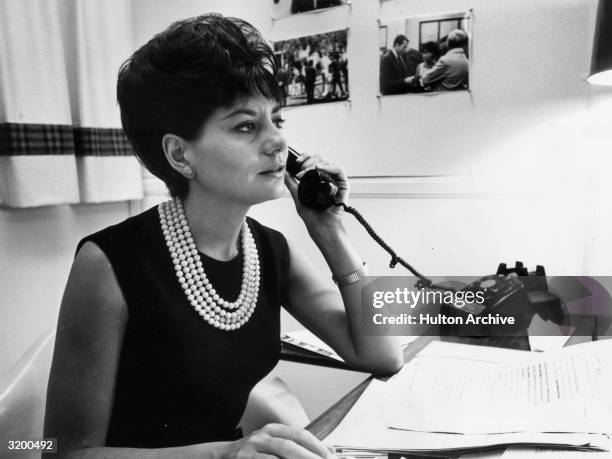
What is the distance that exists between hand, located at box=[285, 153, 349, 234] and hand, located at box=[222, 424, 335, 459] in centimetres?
51

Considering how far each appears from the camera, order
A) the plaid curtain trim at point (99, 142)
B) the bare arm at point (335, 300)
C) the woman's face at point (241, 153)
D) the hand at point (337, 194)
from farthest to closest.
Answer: the plaid curtain trim at point (99, 142)
the hand at point (337, 194)
the bare arm at point (335, 300)
the woman's face at point (241, 153)

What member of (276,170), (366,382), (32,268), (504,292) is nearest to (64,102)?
(32,268)

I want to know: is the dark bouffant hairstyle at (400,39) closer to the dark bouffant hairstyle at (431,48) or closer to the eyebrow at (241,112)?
the dark bouffant hairstyle at (431,48)

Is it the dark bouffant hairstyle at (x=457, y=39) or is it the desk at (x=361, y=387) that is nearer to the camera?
the desk at (x=361, y=387)

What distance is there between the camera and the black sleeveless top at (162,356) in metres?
0.73

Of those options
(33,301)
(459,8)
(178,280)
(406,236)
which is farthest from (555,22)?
(33,301)

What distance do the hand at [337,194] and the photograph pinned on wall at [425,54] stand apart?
448mm

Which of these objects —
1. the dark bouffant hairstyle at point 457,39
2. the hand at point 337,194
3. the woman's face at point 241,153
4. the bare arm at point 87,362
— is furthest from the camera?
the dark bouffant hairstyle at point 457,39

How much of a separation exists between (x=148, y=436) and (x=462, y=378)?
481 mm

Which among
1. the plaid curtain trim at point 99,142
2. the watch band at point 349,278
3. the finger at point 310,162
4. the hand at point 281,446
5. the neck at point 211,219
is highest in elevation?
the plaid curtain trim at point 99,142

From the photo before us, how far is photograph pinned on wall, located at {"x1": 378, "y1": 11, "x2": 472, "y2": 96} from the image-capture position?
127 centimetres

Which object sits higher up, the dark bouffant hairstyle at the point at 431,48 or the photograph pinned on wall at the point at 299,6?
the photograph pinned on wall at the point at 299,6

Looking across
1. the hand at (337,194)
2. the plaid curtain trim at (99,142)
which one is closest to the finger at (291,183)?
the hand at (337,194)

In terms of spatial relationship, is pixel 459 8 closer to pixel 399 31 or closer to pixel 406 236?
pixel 399 31
